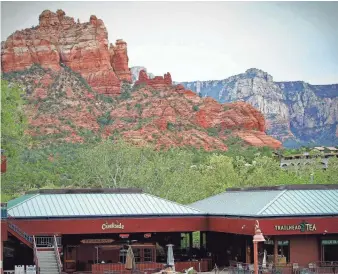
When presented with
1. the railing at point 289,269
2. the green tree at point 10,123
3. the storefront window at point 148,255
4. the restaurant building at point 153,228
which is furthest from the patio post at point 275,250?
the green tree at point 10,123

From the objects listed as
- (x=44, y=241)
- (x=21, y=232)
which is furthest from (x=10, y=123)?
(x=21, y=232)

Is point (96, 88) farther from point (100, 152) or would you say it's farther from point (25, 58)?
point (100, 152)

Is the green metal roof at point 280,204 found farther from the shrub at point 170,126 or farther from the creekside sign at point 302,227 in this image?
the shrub at point 170,126

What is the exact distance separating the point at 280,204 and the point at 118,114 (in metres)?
134

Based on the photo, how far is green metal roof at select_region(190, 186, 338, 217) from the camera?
46688mm

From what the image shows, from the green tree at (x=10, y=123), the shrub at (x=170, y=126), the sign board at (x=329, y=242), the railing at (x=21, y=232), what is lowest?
the sign board at (x=329, y=242)

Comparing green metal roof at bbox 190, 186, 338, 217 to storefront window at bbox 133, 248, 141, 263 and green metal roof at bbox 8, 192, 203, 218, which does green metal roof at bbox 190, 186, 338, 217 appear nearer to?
green metal roof at bbox 8, 192, 203, 218

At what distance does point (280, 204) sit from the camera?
4778 cm

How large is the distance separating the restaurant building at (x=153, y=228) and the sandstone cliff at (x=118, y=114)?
356 feet

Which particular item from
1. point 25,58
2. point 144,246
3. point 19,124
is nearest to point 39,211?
point 144,246

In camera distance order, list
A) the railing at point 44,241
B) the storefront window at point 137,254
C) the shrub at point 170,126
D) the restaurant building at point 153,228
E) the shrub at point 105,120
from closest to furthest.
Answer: the restaurant building at point 153,228
the railing at point 44,241
the storefront window at point 137,254
the shrub at point 105,120
the shrub at point 170,126

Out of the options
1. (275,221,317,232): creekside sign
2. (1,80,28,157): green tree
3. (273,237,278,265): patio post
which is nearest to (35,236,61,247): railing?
(1,80,28,157): green tree

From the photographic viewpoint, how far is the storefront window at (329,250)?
47844 millimetres

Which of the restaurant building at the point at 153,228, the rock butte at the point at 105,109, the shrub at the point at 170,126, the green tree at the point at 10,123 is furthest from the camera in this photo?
the shrub at the point at 170,126
